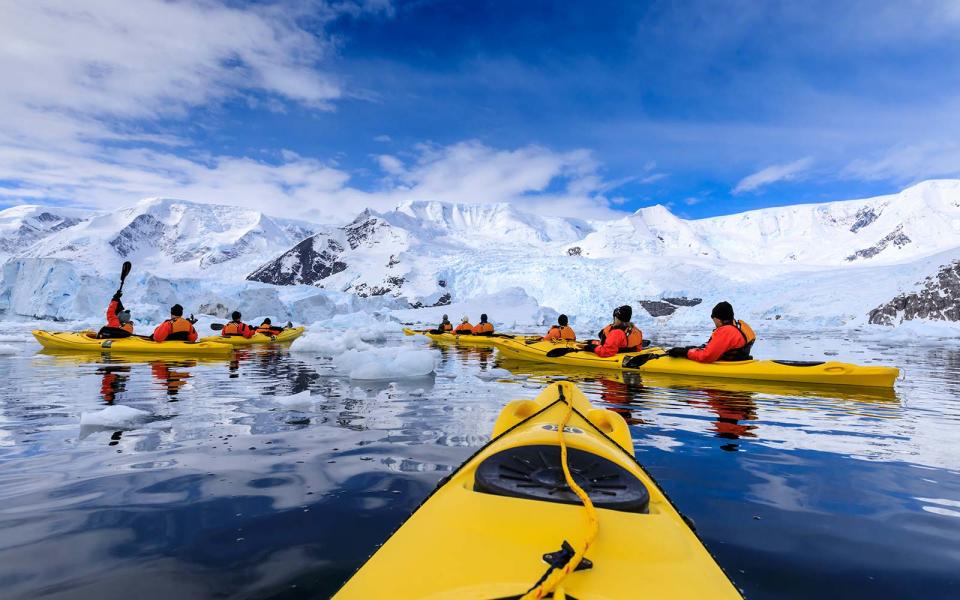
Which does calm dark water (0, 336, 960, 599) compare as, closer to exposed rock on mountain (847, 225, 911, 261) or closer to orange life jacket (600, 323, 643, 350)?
orange life jacket (600, 323, 643, 350)

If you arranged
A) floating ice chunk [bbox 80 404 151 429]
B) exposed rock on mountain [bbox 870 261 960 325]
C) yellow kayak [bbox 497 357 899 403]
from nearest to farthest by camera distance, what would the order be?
floating ice chunk [bbox 80 404 151 429]
yellow kayak [bbox 497 357 899 403]
exposed rock on mountain [bbox 870 261 960 325]

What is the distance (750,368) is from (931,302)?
34.4 meters

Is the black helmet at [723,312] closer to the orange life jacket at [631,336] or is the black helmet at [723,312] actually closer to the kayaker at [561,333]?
the orange life jacket at [631,336]

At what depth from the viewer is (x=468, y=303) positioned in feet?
132

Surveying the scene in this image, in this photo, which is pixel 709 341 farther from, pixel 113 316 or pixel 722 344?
pixel 113 316

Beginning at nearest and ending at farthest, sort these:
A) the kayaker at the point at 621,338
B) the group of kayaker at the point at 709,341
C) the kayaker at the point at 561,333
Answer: the group of kayaker at the point at 709,341 → the kayaker at the point at 621,338 → the kayaker at the point at 561,333

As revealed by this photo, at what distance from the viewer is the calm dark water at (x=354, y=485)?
1983mm

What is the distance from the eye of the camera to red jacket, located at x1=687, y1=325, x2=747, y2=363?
8.42 meters

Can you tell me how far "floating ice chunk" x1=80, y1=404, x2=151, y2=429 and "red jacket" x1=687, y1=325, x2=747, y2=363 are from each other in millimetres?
7712

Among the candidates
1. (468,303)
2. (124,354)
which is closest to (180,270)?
(468,303)

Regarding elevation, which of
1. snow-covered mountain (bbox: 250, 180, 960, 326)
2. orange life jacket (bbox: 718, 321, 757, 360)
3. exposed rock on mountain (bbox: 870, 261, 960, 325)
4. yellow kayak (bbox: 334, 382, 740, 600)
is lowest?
yellow kayak (bbox: 334, 382, 740, 600)

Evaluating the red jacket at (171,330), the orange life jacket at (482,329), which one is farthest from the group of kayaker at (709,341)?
the red jacket at (171,330)

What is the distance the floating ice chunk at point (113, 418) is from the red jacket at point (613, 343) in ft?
25.2

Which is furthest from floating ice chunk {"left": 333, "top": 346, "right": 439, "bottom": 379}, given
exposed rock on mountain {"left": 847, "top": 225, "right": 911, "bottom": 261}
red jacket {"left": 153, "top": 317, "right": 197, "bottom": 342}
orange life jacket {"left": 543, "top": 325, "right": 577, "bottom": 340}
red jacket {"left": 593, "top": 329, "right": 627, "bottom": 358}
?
exposed rock on mountain {"left": 847, "top": 225, "right": 911, "bottom": 261}
